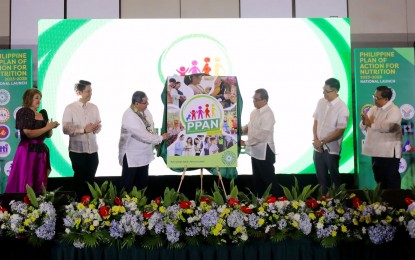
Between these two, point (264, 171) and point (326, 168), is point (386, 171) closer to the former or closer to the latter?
point (326, 168)

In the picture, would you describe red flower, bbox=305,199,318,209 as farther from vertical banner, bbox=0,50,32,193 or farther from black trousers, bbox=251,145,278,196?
vertical banner, bbox=0,50,32,193

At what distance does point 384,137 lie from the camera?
6766 mm

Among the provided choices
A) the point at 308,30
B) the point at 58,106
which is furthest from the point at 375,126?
the point at 58,106

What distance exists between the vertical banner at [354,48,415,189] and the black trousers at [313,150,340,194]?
295 mm

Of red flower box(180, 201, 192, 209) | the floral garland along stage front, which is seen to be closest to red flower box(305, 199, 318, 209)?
the floral garland along stage front

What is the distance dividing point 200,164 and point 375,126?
2.57 meters

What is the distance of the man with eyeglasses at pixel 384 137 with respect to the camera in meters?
6.72

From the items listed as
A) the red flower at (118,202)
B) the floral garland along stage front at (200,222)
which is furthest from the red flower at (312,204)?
the red flower at (118,202)

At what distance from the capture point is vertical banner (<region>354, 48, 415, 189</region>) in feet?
22.3

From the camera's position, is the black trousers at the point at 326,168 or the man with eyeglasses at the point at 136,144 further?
the black trousers at the point at 326,168

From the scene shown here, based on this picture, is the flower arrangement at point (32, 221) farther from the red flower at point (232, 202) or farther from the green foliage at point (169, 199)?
the red flower at point (232, 202)

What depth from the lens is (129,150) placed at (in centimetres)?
668

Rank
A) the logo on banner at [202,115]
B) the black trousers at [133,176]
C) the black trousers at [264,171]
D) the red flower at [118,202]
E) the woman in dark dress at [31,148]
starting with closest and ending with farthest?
the red flower at [118,202] → the logo on banner at [202,115] → the woman in dark dress at [31,148] → the black trousers at [133,176] → the black trousers at [264,171]

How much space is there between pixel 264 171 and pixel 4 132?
10.8 feet
